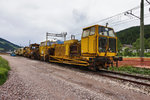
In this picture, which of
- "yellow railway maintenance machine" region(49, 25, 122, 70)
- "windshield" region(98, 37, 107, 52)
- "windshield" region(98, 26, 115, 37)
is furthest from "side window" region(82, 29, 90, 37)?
"windshield" region(98, 37, 107, 52)

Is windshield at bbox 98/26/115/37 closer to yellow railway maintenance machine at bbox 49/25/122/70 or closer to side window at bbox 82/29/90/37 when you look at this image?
yellow railway maintenance machine at bbox 49/25/122/70

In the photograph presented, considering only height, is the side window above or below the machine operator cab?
above

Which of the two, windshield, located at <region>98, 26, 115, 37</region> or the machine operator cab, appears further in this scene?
windshield, located at <region>98, 26, 115, 37</region>

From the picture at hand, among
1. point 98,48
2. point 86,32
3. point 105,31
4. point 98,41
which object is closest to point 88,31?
point 86,32

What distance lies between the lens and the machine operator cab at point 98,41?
778 centimetres

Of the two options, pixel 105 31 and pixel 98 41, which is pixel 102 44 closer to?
pixel 98 41

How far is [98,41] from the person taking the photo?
7.76 meters

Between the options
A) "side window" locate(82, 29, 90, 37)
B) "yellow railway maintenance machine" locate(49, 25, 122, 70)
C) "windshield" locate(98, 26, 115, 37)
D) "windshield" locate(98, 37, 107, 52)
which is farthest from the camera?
"side window" locate(82, 29, 90, 37)

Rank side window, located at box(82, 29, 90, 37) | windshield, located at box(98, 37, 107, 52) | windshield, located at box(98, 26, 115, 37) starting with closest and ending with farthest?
windshield, located at box(98, 37, 107, 52) < windshield, located at box(98, 26, 115, 37) < side window, located at box(82, 29, 90, 37)

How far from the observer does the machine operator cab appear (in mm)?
7777

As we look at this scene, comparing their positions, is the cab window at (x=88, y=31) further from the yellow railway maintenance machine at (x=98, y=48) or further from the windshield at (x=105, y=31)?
the windshield at (x=105, y=31)

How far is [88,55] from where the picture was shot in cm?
833

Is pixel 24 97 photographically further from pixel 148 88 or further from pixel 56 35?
pixel 56 35

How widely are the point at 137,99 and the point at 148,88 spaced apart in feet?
4.88
